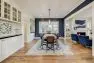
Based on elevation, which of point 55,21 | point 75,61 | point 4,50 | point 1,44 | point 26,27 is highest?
point 55,21

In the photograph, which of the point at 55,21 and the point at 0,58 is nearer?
the point at 0,58

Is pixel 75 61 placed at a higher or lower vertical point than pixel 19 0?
lower

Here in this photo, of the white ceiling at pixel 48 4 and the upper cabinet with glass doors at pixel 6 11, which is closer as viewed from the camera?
the upper cabinet with glass doors at pixel 6 11

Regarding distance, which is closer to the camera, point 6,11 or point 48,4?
point 6,11

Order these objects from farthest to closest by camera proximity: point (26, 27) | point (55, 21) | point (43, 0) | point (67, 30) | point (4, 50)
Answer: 1. point (55, 21)
2. point (67, 30)
3. point (26, 27)
4. point (43, 0)
5. point (4, 50)

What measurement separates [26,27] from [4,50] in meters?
6.16

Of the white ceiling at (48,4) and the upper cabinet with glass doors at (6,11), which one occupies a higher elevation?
the white ceiling at (48,4)

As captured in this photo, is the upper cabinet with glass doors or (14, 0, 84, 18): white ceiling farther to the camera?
(14, 0, 84, 18): white ceiling

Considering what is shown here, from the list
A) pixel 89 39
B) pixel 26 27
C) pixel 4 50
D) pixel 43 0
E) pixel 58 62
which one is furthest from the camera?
pixel 26 27

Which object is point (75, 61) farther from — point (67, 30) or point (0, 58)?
point (67, 30)

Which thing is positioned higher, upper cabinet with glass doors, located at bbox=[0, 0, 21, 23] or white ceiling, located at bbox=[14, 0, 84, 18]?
white ceiling, located at bbox=[14, 0, 84, 18]

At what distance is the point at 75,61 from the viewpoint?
4.39m

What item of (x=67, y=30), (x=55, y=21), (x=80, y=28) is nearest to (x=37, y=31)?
(x=55, y=21)

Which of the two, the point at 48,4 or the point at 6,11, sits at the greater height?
the point at 48,4
